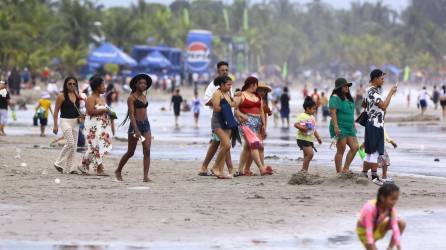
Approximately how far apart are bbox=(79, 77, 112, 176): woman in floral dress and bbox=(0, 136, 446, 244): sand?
476 mm

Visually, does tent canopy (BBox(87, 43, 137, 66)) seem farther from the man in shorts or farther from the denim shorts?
the denim shorts

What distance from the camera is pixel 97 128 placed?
18.1 metres

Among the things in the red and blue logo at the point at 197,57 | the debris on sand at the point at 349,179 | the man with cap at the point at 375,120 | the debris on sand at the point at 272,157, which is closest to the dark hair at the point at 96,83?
the debris on sand at the point at 349,179

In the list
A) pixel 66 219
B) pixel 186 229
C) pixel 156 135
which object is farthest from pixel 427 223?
pixel 156 135

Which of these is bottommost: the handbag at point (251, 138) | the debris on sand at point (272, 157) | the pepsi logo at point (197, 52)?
the debris on sand at point (272, 157)

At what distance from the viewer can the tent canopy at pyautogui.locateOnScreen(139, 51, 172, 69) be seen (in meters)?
92.6

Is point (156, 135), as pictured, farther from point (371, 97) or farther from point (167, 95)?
point (167, 95)

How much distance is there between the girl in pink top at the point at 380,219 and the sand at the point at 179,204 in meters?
2.00

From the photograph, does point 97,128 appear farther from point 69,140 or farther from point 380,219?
point 380,219

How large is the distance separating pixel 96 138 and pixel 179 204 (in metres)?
4.47

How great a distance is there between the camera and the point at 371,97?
16.4 m

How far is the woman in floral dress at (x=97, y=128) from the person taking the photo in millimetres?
17969

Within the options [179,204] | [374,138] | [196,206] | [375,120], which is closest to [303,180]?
[374,138]

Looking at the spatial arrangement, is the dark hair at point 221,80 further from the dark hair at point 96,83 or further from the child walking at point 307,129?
the dark hair at point 96,83
